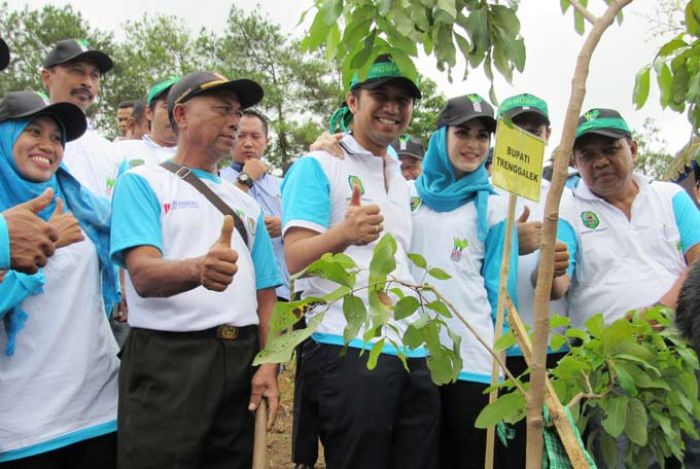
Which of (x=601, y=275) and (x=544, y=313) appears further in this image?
(x=601, y=275)

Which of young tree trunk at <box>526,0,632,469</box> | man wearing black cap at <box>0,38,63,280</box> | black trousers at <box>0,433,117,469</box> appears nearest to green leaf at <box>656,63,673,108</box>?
young tree trunk at <box>526,0,632,469</box>

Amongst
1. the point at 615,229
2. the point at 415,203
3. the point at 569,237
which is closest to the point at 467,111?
the point at 415,203

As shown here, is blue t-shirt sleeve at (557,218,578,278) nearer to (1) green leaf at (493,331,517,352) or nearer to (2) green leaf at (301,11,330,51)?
(1) green leaf at (493,331,517,352)

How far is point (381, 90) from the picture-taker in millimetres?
2668

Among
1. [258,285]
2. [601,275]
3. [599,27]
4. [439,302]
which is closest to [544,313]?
[439,302]

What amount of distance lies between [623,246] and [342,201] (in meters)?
1.26

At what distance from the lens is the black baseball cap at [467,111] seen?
288 centimetres

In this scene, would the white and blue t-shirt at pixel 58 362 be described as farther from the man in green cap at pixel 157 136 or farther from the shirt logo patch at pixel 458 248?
the man in green cap at pixel 157 136

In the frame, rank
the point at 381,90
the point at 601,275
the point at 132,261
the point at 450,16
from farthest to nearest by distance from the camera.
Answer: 1. the point at 601,275
2. the point at 381,90
3. the point at 132,261
4. the point at 450,16

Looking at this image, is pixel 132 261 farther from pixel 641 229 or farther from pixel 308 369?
pixel 641 229

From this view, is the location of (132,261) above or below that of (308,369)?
above

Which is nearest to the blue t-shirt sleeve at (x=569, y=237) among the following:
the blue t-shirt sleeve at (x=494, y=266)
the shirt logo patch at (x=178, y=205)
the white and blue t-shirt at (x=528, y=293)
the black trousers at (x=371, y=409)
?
the white and blue t-shirt at (x=528, y=293)

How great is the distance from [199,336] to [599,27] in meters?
1.51

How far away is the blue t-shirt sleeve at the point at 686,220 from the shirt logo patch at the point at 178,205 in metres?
2.04
